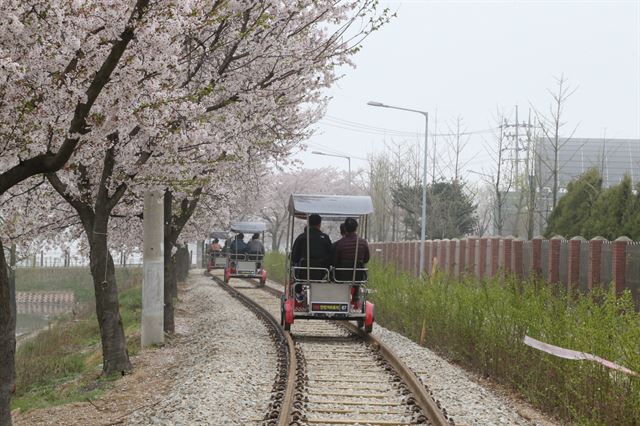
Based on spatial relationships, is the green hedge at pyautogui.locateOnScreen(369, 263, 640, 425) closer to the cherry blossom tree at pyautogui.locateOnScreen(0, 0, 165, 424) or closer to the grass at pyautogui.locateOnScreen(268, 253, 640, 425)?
the grass at pyautogui.locateOnScreen(268, 253, 640, 425)

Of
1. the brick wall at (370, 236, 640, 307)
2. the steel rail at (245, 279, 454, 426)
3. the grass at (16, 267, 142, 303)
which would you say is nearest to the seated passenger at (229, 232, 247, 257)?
the brick wall at (370, 236, 640, 307)

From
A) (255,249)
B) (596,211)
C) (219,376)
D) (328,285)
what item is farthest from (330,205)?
Result: (255,249)

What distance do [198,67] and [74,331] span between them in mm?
16550

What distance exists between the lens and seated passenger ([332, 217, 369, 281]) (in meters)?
16.5

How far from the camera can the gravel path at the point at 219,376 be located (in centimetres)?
984

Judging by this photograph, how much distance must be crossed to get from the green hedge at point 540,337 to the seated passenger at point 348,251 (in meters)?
1.68

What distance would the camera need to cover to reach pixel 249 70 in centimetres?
1541

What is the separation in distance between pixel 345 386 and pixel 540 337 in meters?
2.61

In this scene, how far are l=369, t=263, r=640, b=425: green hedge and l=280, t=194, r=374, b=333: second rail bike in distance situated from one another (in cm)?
144

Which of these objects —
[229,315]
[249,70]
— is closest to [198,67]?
[249,70]

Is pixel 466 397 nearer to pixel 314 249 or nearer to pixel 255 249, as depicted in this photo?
pixel 314 249

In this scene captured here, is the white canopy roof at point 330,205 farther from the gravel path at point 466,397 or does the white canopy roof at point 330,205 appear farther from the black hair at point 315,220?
the gravel path at point 466,397

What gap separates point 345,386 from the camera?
11664mm

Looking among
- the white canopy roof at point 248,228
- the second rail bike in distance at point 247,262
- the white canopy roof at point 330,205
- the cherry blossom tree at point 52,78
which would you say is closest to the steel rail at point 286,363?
the white canopy roof at point 330,205
